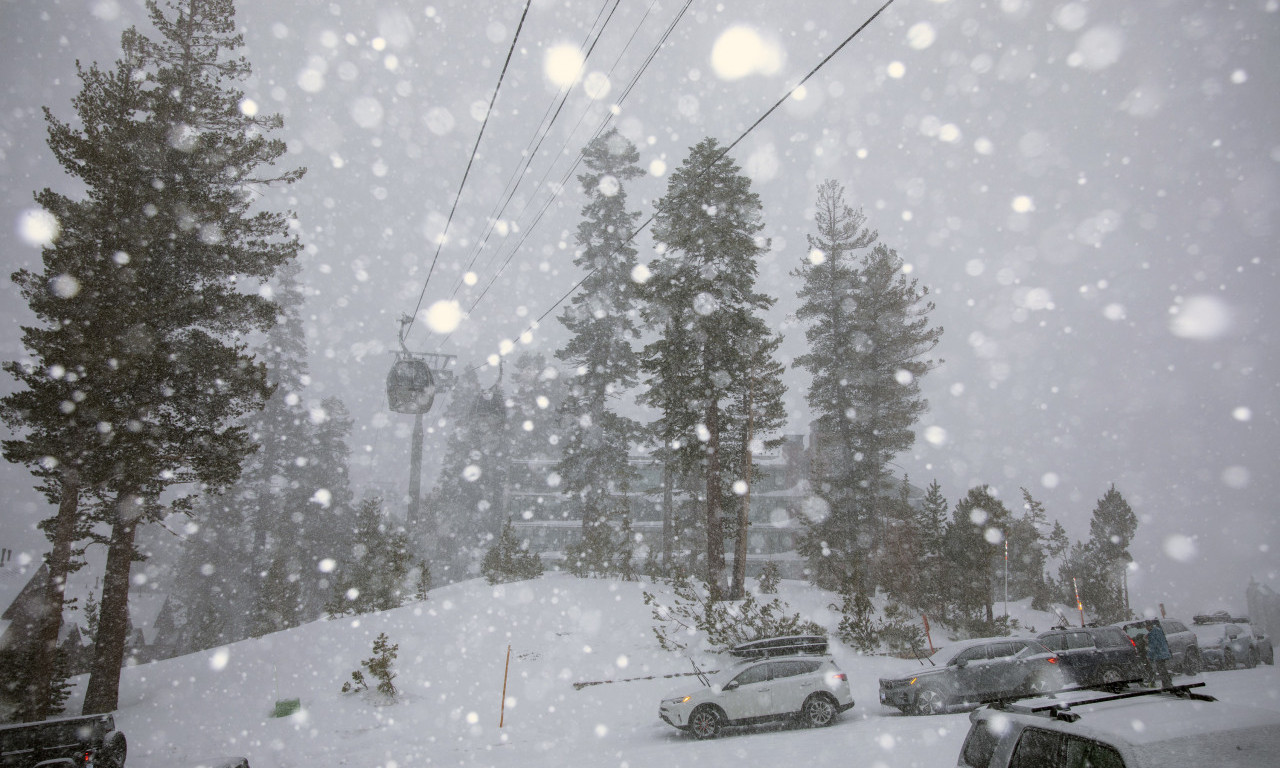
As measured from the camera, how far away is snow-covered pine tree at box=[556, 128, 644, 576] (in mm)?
30875

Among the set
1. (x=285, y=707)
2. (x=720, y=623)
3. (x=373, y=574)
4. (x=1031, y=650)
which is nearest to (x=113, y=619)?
(x=285, y=707)

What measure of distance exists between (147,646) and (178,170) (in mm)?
A: 37721

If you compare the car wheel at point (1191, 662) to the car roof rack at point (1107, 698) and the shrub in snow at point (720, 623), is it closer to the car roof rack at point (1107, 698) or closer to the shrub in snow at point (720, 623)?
the shrub in snow at point (720, 623)

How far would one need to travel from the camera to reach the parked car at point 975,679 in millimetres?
11695

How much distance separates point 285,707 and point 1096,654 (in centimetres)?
1821

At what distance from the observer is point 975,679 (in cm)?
1183

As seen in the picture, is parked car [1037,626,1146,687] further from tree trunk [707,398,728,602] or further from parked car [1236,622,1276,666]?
tree trunk [707,398,728,602]

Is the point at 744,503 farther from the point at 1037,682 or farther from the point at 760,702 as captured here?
the point at 1037,682

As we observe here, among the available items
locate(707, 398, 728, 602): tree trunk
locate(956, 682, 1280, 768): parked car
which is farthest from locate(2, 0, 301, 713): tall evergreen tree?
locate(956, 682, 1280, 768): parked car

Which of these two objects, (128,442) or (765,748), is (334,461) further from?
(765,748)

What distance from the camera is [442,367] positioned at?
39094 mm

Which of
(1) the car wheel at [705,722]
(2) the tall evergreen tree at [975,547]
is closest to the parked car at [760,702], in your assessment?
(1) the car wheel at [705,722]

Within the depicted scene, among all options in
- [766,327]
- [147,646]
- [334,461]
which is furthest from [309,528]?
[766,327]

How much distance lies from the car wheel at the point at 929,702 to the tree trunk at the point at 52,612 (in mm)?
18804
